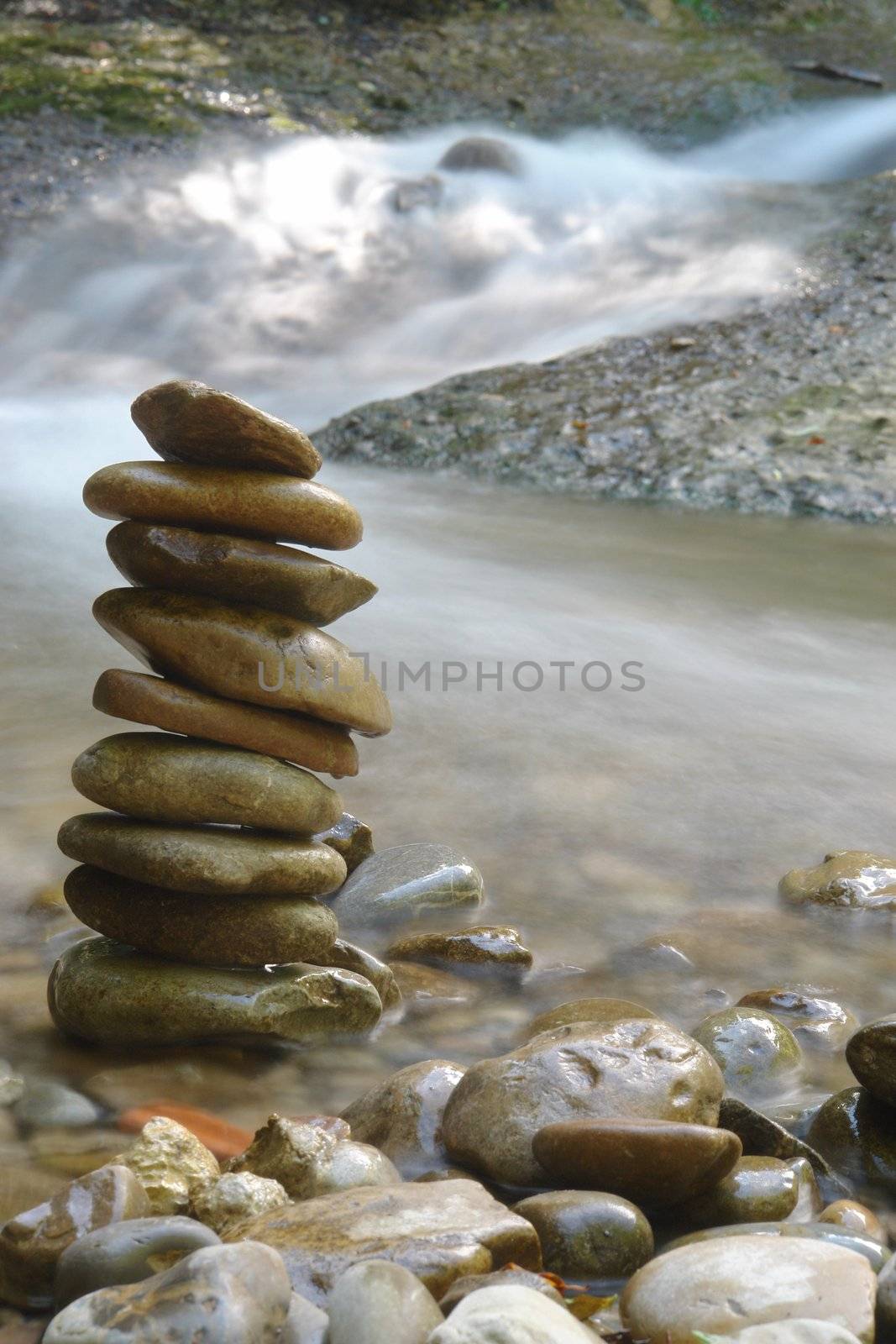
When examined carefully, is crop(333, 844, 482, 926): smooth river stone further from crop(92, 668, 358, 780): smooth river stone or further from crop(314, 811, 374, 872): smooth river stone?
crop(92, 668, 358, 780): smooth river stone

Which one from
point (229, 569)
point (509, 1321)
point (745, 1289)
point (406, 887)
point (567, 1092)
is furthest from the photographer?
point (406, 887)

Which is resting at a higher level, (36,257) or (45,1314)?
(36,257)

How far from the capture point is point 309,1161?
186 centimetres

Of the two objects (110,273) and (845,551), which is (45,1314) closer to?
(845,551)

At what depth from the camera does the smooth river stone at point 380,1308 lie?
142cm

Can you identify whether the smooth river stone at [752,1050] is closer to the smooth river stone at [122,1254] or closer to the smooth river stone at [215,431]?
the smooth river stone at [122,1254]

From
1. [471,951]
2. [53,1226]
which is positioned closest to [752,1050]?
[471,951]

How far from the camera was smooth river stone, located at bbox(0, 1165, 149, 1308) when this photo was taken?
163 cm

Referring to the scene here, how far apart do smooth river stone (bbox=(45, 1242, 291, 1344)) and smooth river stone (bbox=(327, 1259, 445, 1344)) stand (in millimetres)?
70

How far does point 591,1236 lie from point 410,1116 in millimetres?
434

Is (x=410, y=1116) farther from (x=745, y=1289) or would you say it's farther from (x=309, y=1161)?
(x=745, y=1289)

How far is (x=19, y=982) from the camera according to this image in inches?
103

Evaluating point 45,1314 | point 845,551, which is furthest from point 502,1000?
point 845,551

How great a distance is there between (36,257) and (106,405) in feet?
9.64
